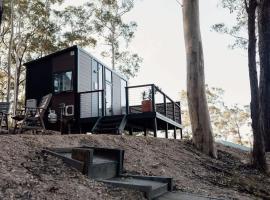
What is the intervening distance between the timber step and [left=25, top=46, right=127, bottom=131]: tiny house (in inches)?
13.3

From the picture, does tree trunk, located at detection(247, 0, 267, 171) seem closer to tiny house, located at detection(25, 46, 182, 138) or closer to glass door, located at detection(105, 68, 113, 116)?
tiny house, located at detection(25, 46, 182, 138)

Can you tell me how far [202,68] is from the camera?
29.3ft

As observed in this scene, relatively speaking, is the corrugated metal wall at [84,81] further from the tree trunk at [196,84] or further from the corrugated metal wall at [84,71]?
the tree trunk at [196,84]

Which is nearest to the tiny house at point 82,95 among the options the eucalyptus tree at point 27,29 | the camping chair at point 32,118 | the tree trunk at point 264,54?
the camping chair at point 32,118

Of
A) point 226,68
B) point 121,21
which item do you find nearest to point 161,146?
point 121,21

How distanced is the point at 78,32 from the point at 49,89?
13.5 m

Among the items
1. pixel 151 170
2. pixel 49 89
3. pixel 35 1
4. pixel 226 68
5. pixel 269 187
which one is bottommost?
pixel 269 187

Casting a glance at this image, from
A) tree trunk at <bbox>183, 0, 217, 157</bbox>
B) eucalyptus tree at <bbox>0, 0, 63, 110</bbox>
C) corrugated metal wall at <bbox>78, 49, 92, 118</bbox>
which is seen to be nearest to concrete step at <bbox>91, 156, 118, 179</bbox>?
tree trunk at <bbox>183, 0, 217, 157</bbox>

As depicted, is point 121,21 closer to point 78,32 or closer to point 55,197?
point 78,32

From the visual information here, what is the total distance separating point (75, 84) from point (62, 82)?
783 mm

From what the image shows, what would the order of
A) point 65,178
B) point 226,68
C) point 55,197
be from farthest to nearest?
point 226,68
point 65,178
point 55,197

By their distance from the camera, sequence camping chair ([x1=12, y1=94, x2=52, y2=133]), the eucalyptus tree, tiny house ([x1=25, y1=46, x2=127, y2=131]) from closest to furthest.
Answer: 1. camping chair ([x1=12, y1=94, x2=52, y2=133])
2. tiny house ([x1=25, y1=46, x2=127, y2=131])
3. the eucalyptus tree

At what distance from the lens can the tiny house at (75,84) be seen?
1127 centimetres

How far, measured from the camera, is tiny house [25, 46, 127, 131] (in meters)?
11.3
